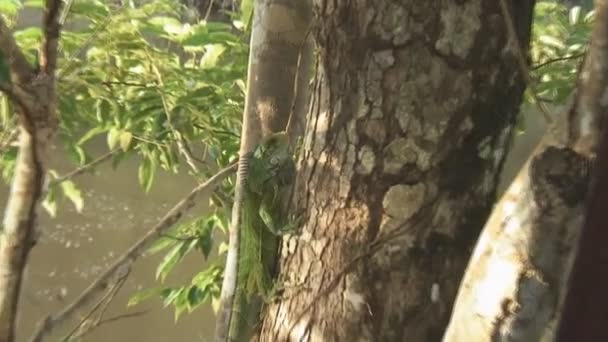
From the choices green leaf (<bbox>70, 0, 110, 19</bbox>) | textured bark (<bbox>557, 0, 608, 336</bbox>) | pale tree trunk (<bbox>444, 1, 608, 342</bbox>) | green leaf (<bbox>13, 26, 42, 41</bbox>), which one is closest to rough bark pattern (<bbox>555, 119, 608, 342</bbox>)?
textured bark (<bbox>557, 0, 608, 336</bbox>)

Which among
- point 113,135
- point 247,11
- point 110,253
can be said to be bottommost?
point 110,253

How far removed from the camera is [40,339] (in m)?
0.90

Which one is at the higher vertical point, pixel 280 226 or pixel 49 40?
pixel 49 40

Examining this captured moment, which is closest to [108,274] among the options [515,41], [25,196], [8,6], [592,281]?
[25,196]

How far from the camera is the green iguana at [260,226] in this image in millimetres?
928

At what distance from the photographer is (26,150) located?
83 cm

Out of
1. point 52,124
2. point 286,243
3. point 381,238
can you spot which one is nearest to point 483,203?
point 381,238

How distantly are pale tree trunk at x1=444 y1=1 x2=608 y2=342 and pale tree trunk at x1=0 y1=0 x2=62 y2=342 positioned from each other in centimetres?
47

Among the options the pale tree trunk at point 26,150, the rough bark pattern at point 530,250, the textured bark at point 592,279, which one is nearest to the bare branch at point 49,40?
the pale tree trunk at point 26,150

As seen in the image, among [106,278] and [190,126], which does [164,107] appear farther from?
[106,278]

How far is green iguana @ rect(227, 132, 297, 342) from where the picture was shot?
3.04 ft

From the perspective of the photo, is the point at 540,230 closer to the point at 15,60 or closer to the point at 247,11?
the point at 15,60

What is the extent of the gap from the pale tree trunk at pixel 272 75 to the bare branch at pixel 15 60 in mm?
290

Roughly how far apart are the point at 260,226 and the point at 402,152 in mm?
253
